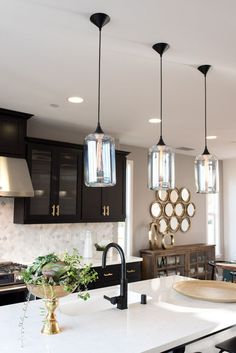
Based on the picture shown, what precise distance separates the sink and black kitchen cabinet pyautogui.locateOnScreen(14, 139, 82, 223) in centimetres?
171

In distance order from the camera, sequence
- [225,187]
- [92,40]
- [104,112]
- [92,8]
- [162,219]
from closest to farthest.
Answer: [92,8], [92,40], [104,112], [162,219], [225,187]

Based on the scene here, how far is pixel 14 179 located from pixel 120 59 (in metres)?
1.93

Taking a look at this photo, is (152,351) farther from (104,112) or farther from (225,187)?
(225,187)

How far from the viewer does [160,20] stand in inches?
79.8

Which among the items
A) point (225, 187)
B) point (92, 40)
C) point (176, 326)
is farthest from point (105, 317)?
point (225, 187)

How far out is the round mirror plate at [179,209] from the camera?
22.4ft

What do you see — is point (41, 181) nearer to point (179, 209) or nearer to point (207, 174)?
point (207, 174)

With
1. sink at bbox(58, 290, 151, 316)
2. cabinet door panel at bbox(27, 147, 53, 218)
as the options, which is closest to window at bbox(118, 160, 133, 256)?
cabinet door panel at bbox(27, 147, 53, 218)

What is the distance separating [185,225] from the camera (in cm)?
698

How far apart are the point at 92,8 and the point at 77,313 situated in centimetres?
200

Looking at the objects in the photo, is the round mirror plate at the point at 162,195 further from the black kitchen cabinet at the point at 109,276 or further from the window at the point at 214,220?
the black kitchen cabinet at the point at 109,276

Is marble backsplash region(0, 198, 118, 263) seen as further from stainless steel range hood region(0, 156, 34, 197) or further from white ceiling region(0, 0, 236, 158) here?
white ceiling region(0, 0, 236, 158)

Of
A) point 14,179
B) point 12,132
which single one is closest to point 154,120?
point 12,132

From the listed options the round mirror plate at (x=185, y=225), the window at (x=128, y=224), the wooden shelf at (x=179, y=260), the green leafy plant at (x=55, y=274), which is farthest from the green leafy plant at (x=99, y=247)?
the green leafy plant at (x=55, y=274)
